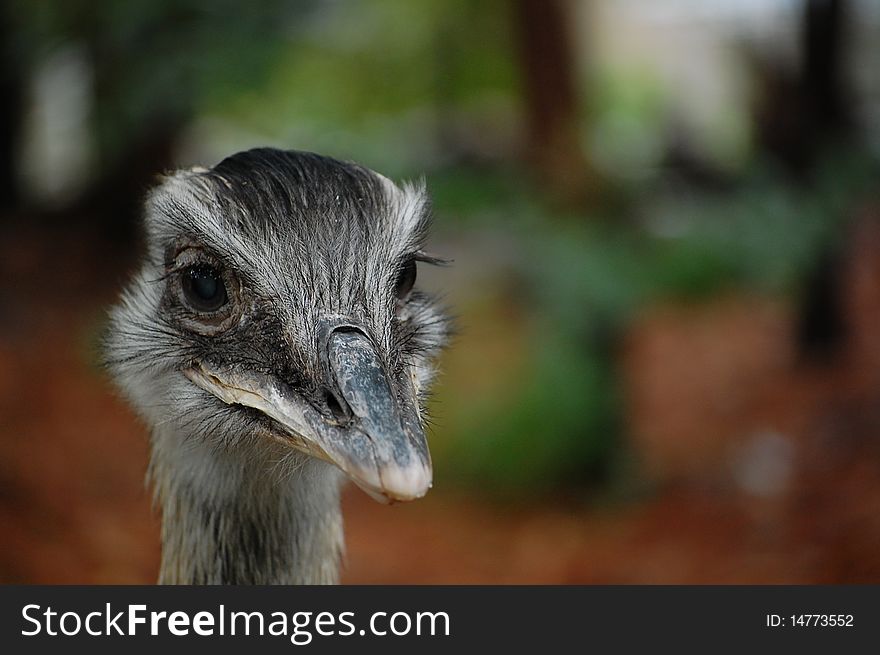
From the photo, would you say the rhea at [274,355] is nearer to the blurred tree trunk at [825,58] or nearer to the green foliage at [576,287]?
the green foliage at [576,287]

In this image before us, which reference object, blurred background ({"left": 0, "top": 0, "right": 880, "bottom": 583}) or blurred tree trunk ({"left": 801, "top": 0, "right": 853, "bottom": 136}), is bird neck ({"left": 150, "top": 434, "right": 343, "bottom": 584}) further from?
blurred tree trunk ({"left": 801, "top": 0, "right": 853, "bottom": 136})

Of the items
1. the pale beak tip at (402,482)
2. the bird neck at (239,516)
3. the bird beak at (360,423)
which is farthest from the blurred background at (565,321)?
the pale beak tip at (402,482)

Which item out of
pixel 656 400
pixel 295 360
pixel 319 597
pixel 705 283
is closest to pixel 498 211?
pixel 705 283

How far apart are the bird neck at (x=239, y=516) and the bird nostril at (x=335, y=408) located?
42 cm

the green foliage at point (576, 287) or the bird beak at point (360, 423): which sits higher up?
the green foliage at point (576, 287)

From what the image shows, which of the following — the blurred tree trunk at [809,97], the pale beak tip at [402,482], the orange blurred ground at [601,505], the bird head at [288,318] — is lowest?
the pale beak tip at [402,482]

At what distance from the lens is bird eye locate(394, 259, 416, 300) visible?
1.76m

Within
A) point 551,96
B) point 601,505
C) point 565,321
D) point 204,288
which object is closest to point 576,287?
point 565,321

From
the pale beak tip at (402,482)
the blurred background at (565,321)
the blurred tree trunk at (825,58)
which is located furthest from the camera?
the blurred tree trunk at (825,58)

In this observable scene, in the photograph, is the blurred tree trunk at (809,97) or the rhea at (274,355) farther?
the blurred tree trunk at (809,97)

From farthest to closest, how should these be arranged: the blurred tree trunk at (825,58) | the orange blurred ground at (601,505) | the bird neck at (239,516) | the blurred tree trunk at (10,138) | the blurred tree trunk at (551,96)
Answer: the blurred tree trunk at (10,138) → the blurred tree trunk at (825,58) → the blurred tree trunk at (551,96) → the orange blurred ground at (601,505) → the bird neck at (239,516)

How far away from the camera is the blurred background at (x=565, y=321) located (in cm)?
349

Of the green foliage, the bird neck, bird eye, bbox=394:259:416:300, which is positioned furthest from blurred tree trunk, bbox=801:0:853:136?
the bird neck

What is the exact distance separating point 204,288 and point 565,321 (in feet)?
7.25
